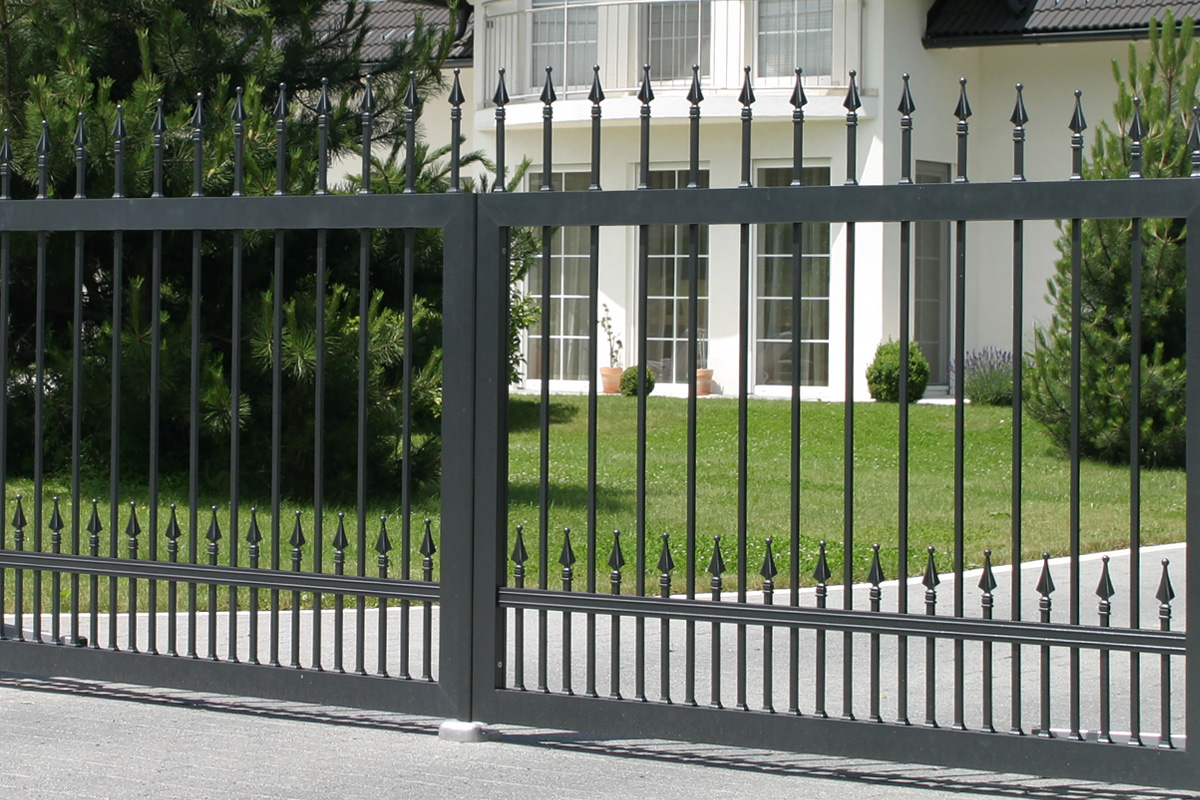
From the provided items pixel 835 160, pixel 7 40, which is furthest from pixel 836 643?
pixel 835 160

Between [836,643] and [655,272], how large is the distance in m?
12.4

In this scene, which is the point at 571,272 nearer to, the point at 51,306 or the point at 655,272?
the point at 655,272

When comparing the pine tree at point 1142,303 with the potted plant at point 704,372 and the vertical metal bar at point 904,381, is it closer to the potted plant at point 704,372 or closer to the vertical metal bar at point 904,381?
the potted plant at point 704,372

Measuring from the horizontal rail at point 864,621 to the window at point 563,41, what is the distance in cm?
1465

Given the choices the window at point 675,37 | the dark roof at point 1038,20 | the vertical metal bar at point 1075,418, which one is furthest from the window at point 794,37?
the vertical metal bar at point 1075,418

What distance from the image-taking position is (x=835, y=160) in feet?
58.3

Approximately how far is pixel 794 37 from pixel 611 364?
475cm

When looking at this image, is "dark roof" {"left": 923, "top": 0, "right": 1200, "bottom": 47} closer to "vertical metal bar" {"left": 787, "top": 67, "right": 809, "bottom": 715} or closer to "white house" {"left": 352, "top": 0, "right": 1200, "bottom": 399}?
"white house" {"left": 352, "top": 0, "right": 1200, "bottom": 399}

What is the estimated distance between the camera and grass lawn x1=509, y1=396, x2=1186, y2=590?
934 cm

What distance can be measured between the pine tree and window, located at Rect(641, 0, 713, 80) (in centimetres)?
704

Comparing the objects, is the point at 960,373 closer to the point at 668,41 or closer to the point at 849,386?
the point at 849,386

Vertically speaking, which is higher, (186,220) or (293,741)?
(186,220)

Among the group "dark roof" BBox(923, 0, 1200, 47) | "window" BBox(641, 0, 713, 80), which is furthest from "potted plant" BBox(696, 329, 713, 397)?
"dark roof" BBox(923, 0, 1200, 47)

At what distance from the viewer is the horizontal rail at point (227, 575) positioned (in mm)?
5145
